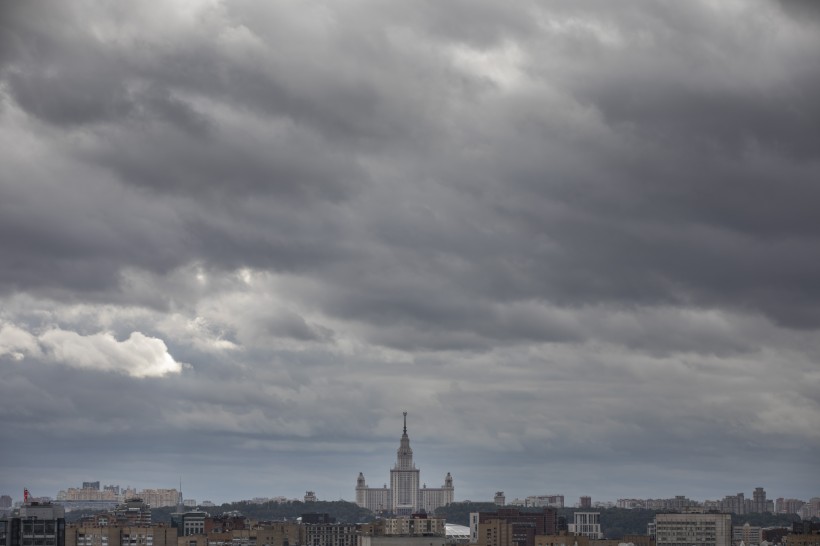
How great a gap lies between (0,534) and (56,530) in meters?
48.6

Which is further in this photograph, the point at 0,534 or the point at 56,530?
the point at 0,534

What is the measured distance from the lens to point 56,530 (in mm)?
140875

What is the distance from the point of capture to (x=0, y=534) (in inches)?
7318
